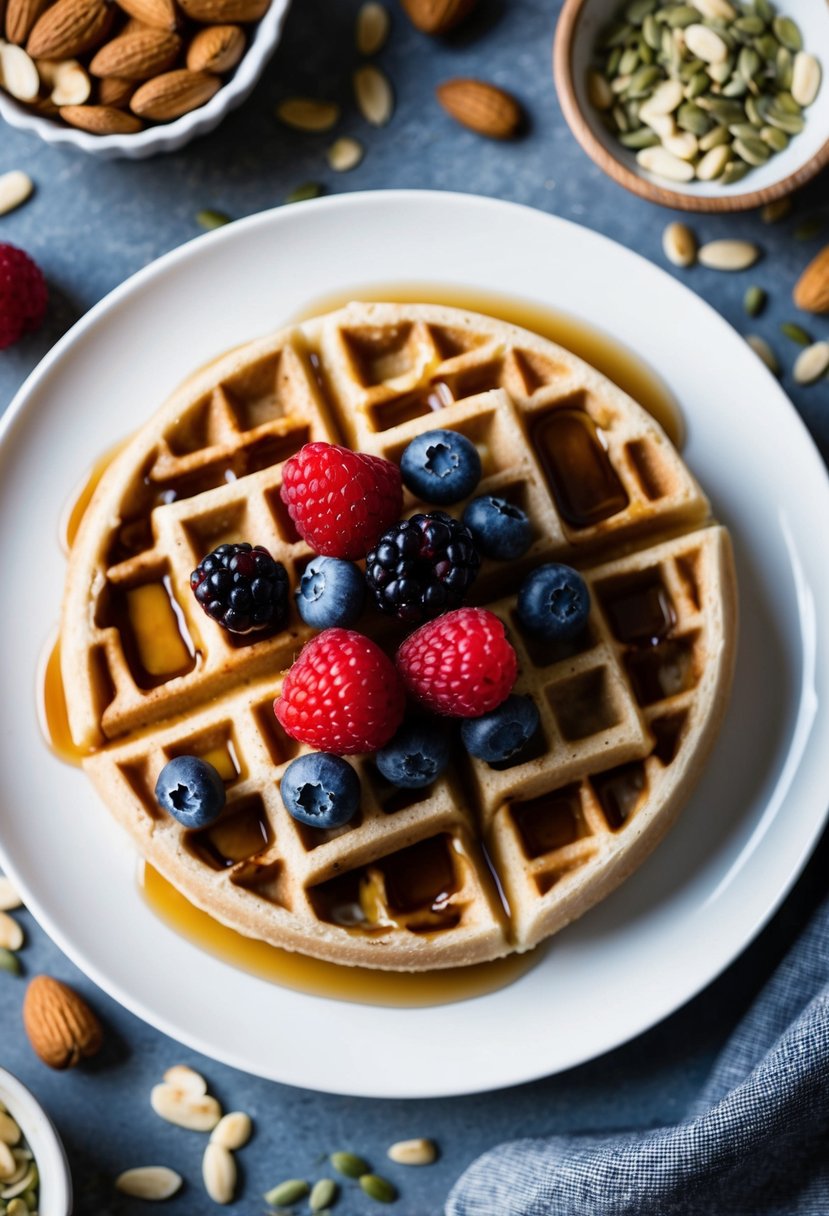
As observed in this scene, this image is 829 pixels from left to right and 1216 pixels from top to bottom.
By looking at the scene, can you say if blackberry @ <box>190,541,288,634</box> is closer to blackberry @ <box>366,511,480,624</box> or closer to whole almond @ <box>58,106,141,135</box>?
blackberry @ <box>366,511,480,624</box>

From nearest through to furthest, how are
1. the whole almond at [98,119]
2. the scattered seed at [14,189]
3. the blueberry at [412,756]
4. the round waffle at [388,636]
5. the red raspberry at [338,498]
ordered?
1. the red raspberry at [338,498]
2. the blueberry at [412,756]
3. the round waffle at [388,636]
4. the whole almond at [98,119]
5. the scattered seed at [14,189]

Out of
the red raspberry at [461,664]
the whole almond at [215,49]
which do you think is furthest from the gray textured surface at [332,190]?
the red raspberry at [461,664]

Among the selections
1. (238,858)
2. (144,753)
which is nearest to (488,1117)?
(238,858)

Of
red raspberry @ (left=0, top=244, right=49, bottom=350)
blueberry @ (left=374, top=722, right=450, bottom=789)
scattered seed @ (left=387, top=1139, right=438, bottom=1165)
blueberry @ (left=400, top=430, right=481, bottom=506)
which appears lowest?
scattered seed @ (left=387, top=1139, right=438, bottom=1165)

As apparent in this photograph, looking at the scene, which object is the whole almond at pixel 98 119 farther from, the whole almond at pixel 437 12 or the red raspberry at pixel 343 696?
the red raspberry at pixel 343 696

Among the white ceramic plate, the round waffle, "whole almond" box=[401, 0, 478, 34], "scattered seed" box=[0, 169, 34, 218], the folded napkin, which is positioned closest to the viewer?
the round waffle

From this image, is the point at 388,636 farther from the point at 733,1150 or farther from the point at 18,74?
the point at 18,74

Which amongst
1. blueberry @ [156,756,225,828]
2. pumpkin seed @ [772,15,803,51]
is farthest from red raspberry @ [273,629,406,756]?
pumpkin seed @ [772,15,803,51]
